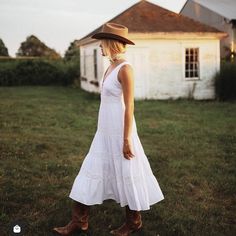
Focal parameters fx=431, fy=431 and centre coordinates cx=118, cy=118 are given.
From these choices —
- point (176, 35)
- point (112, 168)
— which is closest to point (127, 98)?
point (112, 168)

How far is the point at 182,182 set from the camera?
271 inches

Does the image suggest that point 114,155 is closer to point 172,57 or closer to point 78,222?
point 78,222

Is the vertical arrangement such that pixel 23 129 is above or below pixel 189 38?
Result: below

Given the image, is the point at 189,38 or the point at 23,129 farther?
the point at 189,38

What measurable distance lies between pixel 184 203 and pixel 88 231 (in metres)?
1.64

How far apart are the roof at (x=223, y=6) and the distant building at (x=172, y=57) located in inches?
263

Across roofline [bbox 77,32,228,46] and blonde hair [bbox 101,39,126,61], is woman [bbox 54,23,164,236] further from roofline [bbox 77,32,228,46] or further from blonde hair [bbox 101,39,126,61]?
roofline [bbox 77,32,228,46]

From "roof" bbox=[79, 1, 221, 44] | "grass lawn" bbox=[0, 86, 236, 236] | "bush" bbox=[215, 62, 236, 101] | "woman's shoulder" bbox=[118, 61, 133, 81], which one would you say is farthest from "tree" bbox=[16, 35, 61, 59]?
"woman's shoulder" bbox=[118, 61, 133, 81]

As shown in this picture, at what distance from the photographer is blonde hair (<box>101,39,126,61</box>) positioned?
438 centimetres

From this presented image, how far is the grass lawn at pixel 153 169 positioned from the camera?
5.23 m

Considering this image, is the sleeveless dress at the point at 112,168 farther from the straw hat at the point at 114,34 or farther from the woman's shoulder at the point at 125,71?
the straw hat at the point at 114,34

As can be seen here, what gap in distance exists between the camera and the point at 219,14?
2711 cm

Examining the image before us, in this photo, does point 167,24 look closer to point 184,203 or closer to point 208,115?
point 208,115

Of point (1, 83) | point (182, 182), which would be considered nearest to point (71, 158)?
point (182, 182)
